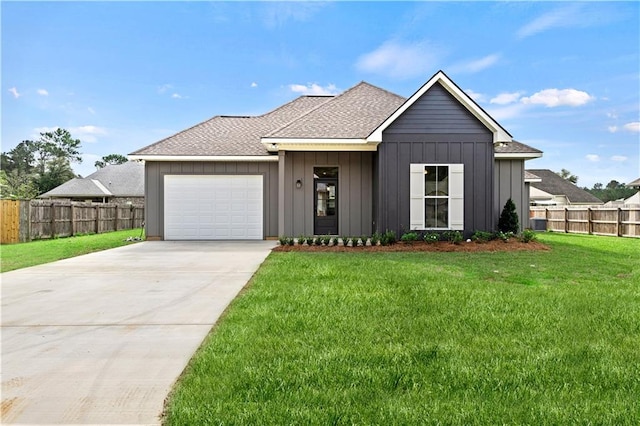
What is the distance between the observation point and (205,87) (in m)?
24.8

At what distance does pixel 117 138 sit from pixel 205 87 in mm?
20439

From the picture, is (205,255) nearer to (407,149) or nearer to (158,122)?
(407,149)

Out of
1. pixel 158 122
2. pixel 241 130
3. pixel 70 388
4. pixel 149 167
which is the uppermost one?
pixel 158 122

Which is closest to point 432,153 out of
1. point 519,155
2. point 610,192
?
point 519,155

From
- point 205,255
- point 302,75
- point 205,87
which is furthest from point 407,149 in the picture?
point 205,87

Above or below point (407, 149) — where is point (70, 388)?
below

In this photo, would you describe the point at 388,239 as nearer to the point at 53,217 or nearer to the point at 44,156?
the point at 53,217

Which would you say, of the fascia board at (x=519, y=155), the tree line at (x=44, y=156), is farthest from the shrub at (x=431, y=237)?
the tree line at (x=44, y=156)

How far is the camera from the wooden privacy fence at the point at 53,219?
14.5 metres

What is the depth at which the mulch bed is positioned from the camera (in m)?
10.6

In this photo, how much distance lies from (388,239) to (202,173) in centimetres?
692

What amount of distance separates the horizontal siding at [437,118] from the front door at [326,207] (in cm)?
314

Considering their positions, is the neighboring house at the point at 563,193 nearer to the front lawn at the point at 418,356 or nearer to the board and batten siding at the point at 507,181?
the board and batten siding at the point at 507,181

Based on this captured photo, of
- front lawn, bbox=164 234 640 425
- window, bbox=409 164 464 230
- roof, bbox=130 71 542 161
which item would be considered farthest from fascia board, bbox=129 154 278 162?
front lawn, bbox=164 234 640 425
